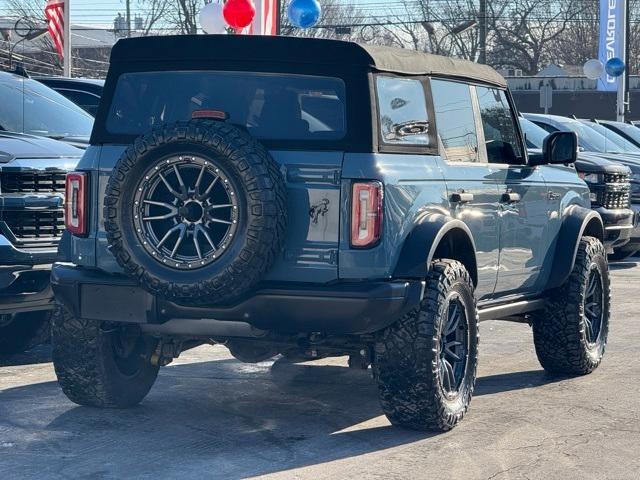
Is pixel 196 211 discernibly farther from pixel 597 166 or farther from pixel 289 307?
pixel 597 166

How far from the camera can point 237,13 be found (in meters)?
14.8

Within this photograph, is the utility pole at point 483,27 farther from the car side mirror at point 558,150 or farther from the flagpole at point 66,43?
the car side mirror at point 558,150

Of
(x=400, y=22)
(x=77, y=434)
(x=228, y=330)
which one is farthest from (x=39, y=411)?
(x=400, y=22)

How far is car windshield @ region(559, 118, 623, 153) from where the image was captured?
16.7 metres

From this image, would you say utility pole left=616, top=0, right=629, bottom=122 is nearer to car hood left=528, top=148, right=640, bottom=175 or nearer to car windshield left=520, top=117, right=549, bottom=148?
car windshield left=520, top=117, right=549, bottom=148

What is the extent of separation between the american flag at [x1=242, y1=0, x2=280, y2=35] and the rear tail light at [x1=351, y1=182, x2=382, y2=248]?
12.5 meters

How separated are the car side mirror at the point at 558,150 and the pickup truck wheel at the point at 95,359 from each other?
2.67m

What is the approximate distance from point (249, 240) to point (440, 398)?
4.08 feet

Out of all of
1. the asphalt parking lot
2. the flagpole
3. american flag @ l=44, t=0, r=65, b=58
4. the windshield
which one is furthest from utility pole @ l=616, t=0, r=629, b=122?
the asphalt parking lot

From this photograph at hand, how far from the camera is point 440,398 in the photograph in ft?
20.4

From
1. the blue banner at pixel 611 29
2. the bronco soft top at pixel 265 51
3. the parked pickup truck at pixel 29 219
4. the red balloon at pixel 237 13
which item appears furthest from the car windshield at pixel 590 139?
the blue banner at pixel 611 29

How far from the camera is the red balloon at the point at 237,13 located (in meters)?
14.8

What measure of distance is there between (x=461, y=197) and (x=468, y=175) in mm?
258

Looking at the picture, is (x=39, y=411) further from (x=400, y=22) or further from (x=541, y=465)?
(x=400, y=22)
